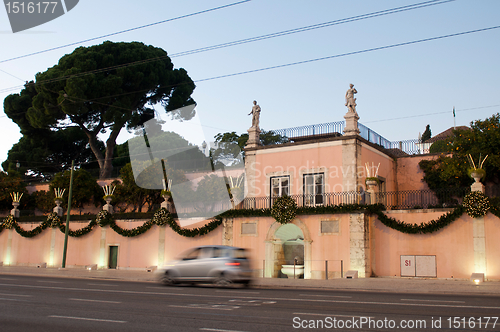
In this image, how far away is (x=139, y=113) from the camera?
1868 inches

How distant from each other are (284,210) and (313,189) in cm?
238

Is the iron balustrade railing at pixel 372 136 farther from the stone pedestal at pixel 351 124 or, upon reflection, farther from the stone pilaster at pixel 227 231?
the stone pilaster at pixel 227 231

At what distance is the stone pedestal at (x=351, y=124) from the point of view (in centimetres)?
2588

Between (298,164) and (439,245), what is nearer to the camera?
(439,245)

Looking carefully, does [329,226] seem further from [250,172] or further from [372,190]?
[250,172]

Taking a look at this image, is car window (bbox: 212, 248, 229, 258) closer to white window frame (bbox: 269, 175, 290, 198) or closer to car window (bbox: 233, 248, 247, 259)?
car window (bbox: 233, 248, 247, 259)

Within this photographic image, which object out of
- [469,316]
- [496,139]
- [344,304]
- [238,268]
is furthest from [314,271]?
[469,316]

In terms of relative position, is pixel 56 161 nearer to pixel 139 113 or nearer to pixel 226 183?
pixel 139 113

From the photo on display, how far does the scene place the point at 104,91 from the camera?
Result: 138 feet

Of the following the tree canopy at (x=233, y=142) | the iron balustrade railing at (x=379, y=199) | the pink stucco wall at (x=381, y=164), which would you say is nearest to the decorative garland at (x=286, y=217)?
the iron balustrade railing at (x=379, y=199)

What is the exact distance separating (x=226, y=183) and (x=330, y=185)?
867 cm

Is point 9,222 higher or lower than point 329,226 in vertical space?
higher

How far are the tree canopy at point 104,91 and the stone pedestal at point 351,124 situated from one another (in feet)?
63.7

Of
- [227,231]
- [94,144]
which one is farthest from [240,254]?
[94,144]
